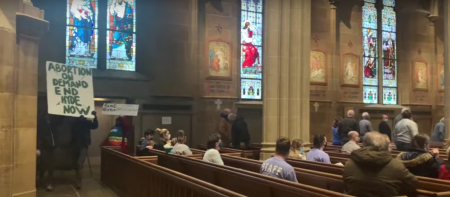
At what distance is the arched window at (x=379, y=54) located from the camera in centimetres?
1577

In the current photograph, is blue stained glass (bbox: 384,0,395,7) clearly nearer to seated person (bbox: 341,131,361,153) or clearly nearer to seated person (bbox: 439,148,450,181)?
seated person (bbox: 341,131,361,153)

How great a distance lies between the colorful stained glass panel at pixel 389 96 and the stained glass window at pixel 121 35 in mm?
9262

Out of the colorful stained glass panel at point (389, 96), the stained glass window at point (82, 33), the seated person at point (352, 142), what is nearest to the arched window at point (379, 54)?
the colorful stained glass panel at point (389, 96)

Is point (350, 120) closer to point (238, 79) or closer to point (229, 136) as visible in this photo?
point (229, 136)

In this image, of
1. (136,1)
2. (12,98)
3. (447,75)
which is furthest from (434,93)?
(12,98)

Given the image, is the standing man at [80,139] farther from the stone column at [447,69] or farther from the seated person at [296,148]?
the stone column at [447,69]

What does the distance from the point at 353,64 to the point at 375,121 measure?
214cm

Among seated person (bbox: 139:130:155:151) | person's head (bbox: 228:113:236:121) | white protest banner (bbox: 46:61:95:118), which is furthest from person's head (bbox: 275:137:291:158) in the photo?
person's head (bbox: 228:113:236:121)

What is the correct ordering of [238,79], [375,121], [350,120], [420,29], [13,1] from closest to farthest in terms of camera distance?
[13,1], [350,120], [238,79], [375,121], [420,29]

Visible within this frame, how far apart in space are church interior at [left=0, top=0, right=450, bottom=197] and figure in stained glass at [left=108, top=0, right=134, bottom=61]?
3cm

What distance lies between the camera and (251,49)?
45.5 feet

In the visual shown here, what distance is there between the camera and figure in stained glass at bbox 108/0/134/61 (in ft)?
39.7

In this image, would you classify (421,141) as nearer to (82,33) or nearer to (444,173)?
(444,173)

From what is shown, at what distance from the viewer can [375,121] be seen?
15203 mm
